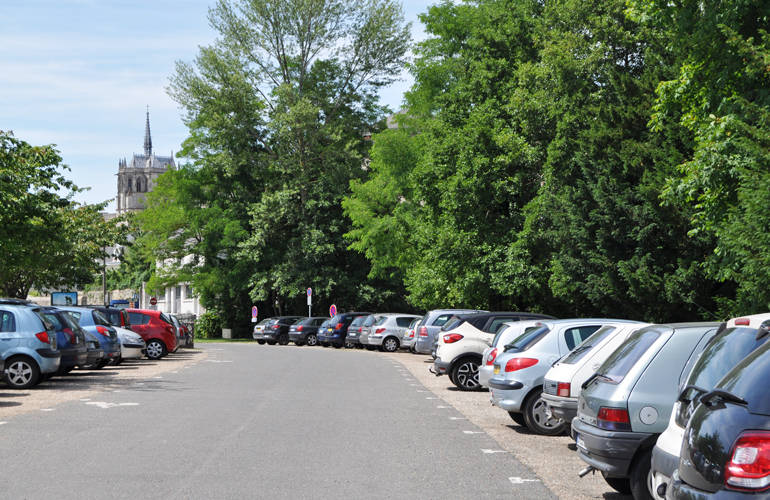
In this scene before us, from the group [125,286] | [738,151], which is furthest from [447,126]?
[125,286]

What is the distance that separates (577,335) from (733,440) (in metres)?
8.96

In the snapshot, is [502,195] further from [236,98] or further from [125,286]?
[125,286]

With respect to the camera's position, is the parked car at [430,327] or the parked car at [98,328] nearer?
the parked car at [98,328]

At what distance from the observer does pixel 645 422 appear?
7.79 metres

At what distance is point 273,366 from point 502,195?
42.1 ft

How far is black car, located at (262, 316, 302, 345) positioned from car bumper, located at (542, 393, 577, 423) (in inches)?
1677

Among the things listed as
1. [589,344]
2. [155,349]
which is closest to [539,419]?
[589,344]

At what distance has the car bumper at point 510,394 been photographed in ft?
42.1

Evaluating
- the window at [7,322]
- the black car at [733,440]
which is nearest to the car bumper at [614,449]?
the black car at [733,440]

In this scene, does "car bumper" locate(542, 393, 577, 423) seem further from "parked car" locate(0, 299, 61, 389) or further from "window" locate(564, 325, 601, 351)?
"parked car" locate(0, 299, 61, 389)

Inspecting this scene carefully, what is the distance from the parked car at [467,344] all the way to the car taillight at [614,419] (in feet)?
38.2

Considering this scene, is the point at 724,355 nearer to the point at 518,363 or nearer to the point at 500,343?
the point at 518,363

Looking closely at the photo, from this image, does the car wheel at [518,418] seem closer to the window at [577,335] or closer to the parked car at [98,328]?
the window at [577,335]

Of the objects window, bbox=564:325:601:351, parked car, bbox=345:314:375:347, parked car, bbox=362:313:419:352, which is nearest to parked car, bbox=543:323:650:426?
window, bbox=564:325:601:351
